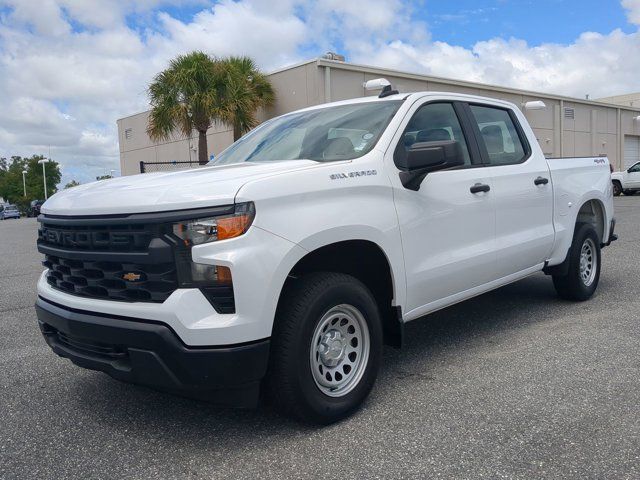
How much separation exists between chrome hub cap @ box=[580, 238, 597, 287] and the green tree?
47.3 feet

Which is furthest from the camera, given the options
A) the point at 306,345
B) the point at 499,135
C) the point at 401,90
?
the point at 401,90

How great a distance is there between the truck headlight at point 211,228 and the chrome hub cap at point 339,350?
0.74m

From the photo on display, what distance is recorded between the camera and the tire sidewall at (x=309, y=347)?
3172 mm

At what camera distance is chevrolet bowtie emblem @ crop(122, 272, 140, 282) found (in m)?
3.05

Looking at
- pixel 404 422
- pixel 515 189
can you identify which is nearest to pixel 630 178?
pixel 515 189

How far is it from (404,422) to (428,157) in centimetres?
158

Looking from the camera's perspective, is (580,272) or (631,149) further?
(631,149)

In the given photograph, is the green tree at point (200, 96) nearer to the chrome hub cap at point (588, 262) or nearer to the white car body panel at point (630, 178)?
the chrome hub cap at point (588, 262)

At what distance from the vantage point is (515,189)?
16.2 feet

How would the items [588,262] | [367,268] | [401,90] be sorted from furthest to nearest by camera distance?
[401,90] → [588,262] → [367,268]

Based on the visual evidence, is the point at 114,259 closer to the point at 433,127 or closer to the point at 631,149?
the point at 433,127

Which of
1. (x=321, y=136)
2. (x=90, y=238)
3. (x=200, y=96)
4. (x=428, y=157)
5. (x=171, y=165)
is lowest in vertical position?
(x=90, y=238)

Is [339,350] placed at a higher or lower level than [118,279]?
lower

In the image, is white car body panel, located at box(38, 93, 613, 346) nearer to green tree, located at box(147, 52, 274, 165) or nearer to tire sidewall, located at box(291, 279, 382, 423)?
tire sidewall, located at box(291, 279, 382, 423)
